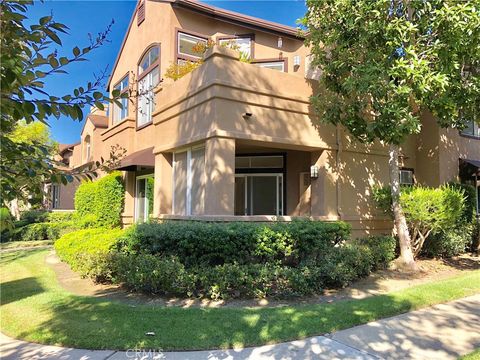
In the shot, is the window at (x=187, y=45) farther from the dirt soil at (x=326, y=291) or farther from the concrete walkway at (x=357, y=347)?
the concrete walkway at (x=357, y=347)

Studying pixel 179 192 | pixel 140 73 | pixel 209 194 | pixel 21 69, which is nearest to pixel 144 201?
pixel 179 192

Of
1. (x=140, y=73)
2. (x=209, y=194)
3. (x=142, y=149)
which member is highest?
(x=140, y=73)

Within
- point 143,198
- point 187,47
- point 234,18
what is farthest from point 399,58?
point 143,198

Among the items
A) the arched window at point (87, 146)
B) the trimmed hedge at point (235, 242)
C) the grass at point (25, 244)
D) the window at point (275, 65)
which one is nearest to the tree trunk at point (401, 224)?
the trimmed hedge at point (235, 242)

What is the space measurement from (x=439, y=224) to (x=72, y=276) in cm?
1031

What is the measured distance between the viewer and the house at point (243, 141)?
34.2 ft

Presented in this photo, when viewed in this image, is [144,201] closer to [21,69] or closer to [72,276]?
[72,276]

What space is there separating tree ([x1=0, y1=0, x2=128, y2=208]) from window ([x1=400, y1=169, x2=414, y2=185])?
13.6 m

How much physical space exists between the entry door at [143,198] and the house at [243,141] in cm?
8

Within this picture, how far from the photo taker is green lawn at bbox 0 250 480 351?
5.44 metres

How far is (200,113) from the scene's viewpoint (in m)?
10.9

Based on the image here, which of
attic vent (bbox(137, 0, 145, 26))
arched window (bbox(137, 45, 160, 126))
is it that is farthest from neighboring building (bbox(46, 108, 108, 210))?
attic vent (bbox(137, 0, 145, 26))

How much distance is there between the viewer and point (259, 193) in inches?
582

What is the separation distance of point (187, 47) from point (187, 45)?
0.30 ft
